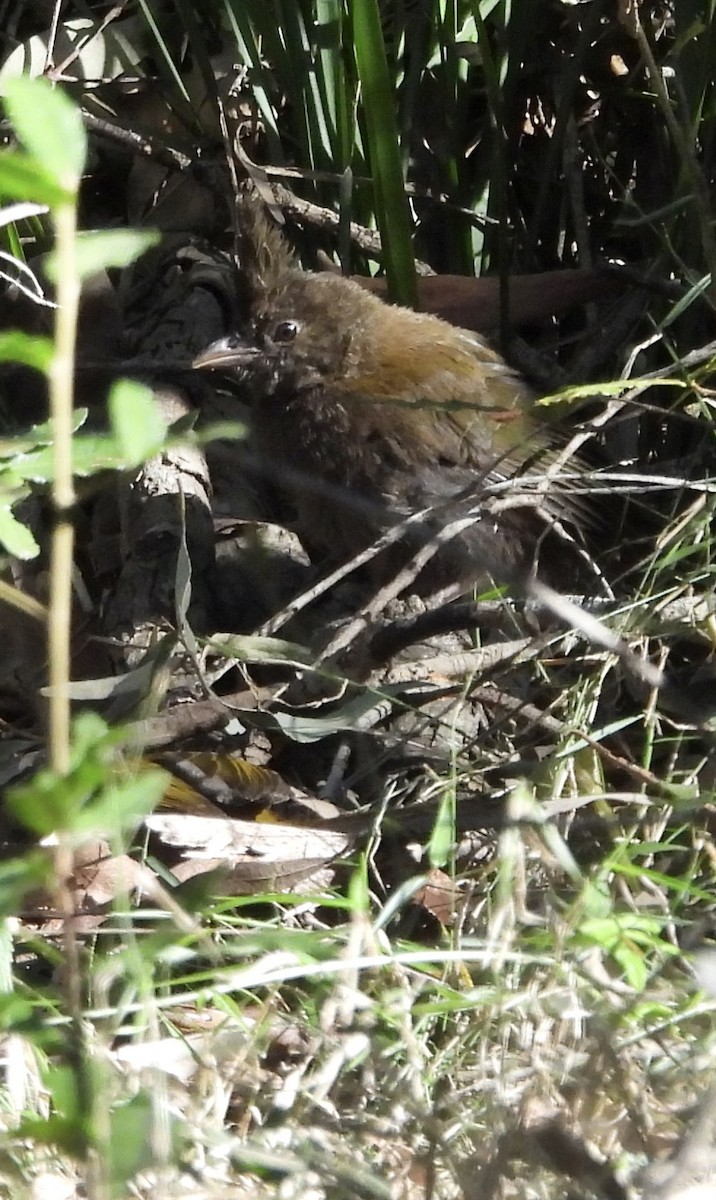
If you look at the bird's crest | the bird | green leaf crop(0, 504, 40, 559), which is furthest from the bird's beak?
green leaf crop(0, 504, 40, 559)

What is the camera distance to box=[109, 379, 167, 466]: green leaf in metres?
1.08

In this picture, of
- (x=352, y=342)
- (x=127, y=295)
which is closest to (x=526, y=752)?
(x=352, y=342)

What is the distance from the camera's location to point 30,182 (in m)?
0.99

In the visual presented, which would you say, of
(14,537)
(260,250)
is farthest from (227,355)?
(14,537)

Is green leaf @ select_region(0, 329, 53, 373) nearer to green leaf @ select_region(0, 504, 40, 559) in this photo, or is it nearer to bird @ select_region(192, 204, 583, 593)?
green leaf @ select_region(0, 504, 40, 559)

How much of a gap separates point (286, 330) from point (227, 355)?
0.68 feet

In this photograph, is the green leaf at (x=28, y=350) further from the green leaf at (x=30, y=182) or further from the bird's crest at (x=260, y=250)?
the bird's crest at (x=260, y=250)

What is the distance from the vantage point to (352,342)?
12.6 ft

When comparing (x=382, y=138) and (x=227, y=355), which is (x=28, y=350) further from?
(x=227, y=355)

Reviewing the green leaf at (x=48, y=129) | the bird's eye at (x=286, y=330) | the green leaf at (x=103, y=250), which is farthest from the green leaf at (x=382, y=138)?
the green leaf at (x=48, y=129)

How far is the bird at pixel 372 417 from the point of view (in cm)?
330

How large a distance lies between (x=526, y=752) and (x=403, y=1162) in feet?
3.28

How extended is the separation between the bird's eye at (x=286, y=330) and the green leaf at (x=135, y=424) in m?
2.77

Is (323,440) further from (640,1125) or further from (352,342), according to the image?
(640,1125)
